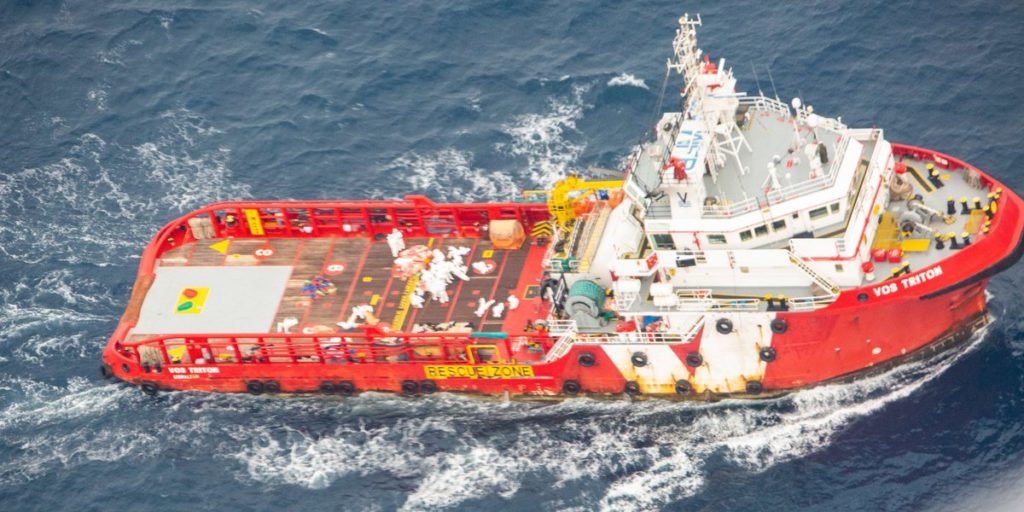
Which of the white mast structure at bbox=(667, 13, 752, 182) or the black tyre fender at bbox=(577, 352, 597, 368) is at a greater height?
the white mast structure at bbox=(667, 13, 752, 182)

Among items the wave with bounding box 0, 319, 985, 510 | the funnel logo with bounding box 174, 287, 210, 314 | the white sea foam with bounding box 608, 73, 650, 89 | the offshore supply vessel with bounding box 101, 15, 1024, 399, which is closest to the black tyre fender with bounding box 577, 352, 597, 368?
the offshore supply vessel with bounding box 101, 15, 1024, 399

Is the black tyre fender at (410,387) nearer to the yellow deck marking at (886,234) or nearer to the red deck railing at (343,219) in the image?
the red deck railing at (343,219)

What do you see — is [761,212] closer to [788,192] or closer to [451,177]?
[788,192]

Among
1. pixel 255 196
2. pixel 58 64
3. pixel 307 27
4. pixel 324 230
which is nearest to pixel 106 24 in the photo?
pixel 58 64

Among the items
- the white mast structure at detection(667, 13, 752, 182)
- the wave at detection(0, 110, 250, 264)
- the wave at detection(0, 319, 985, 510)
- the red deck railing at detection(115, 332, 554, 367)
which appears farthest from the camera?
the wave at detection(0, 110, 250, 264)

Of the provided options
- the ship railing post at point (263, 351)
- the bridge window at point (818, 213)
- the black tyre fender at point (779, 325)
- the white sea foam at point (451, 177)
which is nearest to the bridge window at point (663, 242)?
the black tyre fender at point (779, 325)

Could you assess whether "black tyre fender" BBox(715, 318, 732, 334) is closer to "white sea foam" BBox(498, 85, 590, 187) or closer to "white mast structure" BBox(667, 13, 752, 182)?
"white mast structure" BBox(667, 13, 752, 182)

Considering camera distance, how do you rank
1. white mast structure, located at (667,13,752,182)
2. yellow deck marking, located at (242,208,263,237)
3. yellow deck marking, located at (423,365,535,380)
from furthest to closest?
yellow deck marking, located at (242,208,263,237) < yellow deck marking, located at (423,365,535,380) < white mast structure, located at (667,13,752,182)
